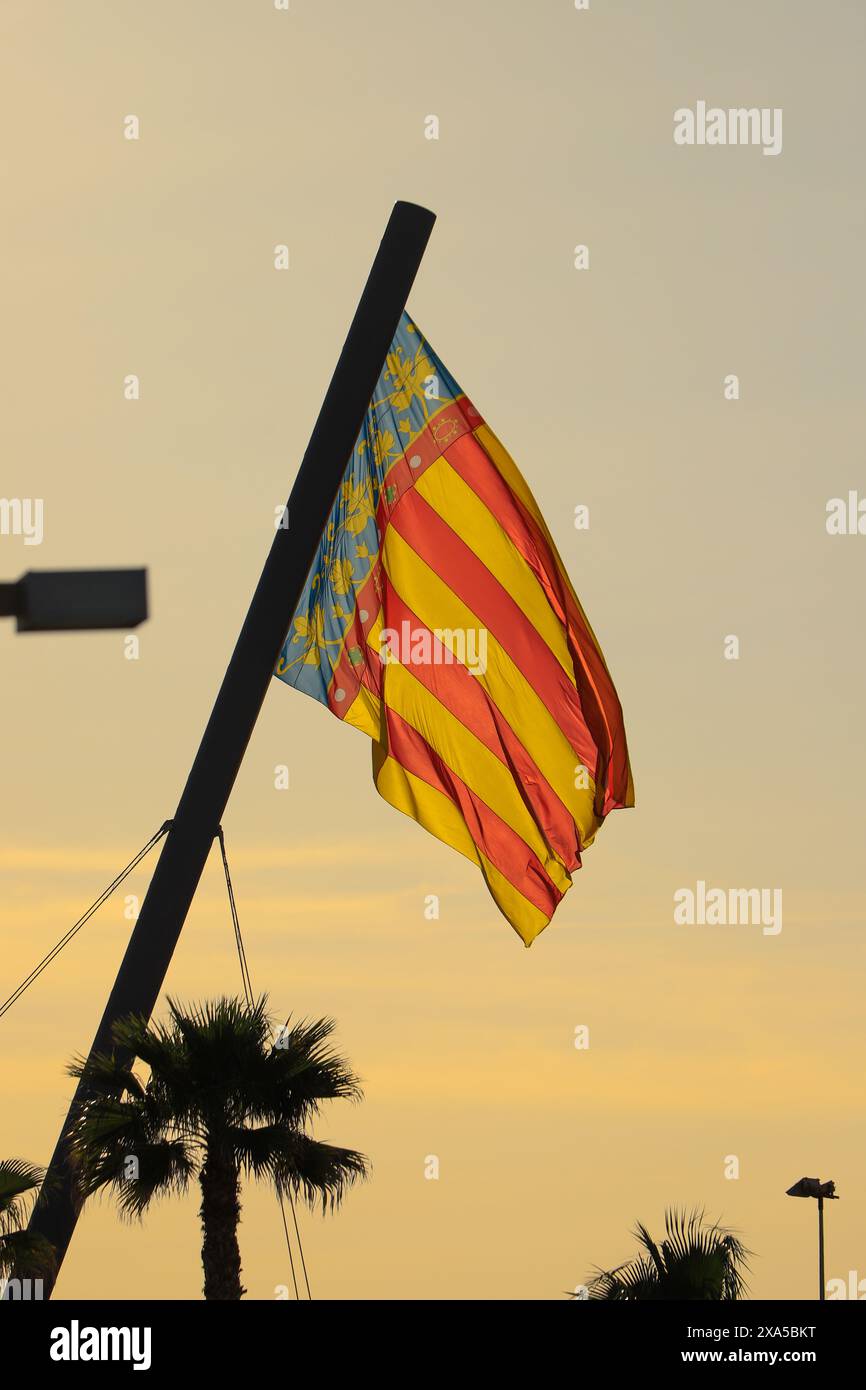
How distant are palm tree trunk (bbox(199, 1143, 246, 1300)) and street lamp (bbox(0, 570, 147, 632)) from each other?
57.7 feet

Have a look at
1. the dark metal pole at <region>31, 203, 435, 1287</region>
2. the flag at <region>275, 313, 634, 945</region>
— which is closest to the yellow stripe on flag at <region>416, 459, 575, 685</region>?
the flag at <region>275, 313, 634, 945</region>

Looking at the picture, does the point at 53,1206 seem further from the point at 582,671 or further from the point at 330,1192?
the point at 582,671

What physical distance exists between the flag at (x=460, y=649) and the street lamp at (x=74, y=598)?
1737 centimetres

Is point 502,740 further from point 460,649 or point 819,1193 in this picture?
point 819,1193

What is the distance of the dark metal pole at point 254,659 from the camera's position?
2581 centimetres

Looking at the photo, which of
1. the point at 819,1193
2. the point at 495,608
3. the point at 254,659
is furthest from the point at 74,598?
the point at 819,1193

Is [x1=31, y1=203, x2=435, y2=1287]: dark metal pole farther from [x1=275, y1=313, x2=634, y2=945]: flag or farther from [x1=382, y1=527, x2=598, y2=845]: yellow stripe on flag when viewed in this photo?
[x1=382, y1=527, x2=598, y2=845]: yellow stripe on flag

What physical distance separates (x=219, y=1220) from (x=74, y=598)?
17.8 m

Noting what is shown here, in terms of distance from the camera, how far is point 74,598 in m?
10.5

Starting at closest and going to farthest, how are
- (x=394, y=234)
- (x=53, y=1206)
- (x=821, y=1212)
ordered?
1. (x=53, y=1206)
2. (x=394, y=234)
3. (x=821, y=1212)

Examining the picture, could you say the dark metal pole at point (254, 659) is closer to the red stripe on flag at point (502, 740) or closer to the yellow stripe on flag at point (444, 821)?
the yellow stripe on flag at point (444, 821)
